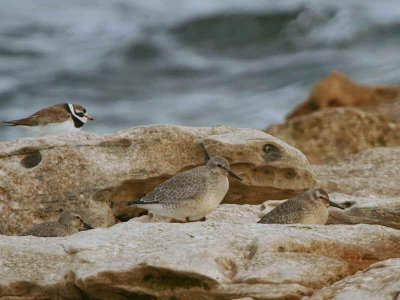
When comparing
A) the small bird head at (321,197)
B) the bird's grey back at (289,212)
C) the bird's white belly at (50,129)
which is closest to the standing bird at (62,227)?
the bird's grey back at (289,212)

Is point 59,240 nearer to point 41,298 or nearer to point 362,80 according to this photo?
point 41,298

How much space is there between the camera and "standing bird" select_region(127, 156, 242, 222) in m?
12.4

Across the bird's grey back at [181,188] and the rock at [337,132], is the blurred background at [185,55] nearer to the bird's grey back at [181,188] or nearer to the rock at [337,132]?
the rock at [337,132]

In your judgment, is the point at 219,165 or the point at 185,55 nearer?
the point at 219,165

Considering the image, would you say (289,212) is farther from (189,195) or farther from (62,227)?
(62,227)

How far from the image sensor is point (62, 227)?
12.4m

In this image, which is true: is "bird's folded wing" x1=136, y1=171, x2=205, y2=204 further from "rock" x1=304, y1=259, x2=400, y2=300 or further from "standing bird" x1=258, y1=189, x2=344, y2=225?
"rock" x1=304, y1=259, x2=400, y2=300

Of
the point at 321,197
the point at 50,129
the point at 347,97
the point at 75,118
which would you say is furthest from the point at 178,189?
the point at 347,97

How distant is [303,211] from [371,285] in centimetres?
285

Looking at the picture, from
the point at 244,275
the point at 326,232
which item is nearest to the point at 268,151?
the point at 326,232

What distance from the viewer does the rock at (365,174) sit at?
46.8 ft

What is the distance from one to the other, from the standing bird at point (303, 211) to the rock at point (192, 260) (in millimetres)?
1151

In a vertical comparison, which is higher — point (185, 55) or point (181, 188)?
point (185, 55)

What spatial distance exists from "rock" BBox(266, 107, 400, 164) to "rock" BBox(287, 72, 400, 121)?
210cm
